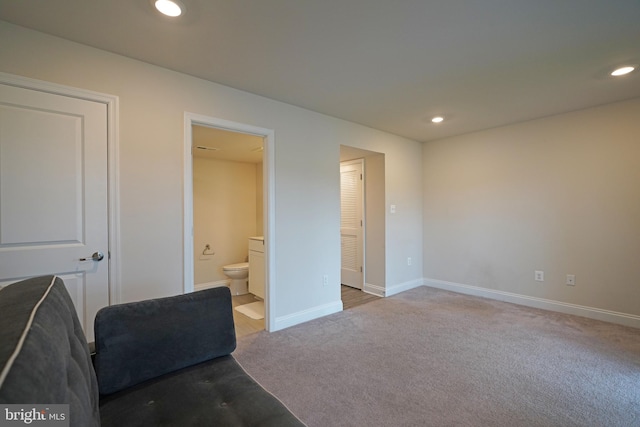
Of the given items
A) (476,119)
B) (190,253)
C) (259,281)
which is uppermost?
(476,119)

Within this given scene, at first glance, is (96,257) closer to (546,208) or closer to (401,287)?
(401,287)

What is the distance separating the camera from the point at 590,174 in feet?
10.4

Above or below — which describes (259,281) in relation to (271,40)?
below

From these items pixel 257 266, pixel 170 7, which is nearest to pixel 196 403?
pixel 170 7

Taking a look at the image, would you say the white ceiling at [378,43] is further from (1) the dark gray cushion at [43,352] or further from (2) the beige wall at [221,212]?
(2) the beige wall at [221,212]

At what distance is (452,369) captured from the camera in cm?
219

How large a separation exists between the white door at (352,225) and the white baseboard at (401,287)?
47 cm

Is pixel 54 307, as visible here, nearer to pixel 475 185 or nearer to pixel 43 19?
pixel 43 19

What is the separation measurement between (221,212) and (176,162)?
2724 millimetres

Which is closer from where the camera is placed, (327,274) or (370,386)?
(370,386)

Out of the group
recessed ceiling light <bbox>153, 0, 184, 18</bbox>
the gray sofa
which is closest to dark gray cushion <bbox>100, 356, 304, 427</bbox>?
the gray sofa

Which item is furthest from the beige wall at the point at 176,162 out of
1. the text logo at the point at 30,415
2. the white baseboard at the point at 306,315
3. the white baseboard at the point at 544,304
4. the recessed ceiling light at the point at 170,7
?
the white baseboard at the point at 544,304

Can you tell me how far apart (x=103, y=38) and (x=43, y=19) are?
11.3 inches

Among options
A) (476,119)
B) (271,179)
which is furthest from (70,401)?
(476,119)
